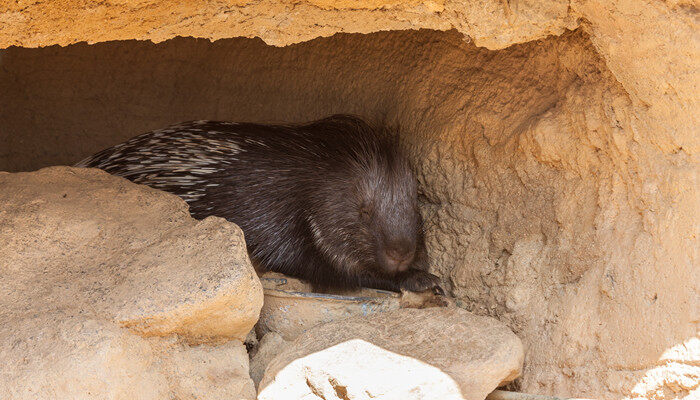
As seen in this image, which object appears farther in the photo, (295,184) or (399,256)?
(295,184)

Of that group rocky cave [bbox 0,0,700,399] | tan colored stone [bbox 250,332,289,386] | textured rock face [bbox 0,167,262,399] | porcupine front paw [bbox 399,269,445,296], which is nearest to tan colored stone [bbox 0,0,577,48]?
rocky cave [bbox 0,0,700,399]

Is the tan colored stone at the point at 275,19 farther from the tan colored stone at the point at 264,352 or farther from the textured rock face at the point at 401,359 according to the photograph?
the tan colored stone at the point at 264,352

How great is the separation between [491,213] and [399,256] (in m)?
0.45

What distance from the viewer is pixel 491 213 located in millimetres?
2883

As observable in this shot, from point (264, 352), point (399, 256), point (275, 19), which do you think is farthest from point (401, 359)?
point (275, 19)

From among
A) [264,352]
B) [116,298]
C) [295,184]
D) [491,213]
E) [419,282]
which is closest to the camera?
[116,298]

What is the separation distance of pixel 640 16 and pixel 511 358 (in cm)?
113

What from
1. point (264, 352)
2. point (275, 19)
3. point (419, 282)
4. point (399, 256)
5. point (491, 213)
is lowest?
point (264, 352)

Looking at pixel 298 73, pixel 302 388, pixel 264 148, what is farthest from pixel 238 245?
pixel 298 73

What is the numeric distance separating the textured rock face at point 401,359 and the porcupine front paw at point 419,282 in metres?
0.50

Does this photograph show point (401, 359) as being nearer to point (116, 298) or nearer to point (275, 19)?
point (116, 298)

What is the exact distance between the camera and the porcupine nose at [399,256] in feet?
9.66

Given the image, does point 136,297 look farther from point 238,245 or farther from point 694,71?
point 694,71

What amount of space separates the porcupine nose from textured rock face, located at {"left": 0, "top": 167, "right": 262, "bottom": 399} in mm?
896
